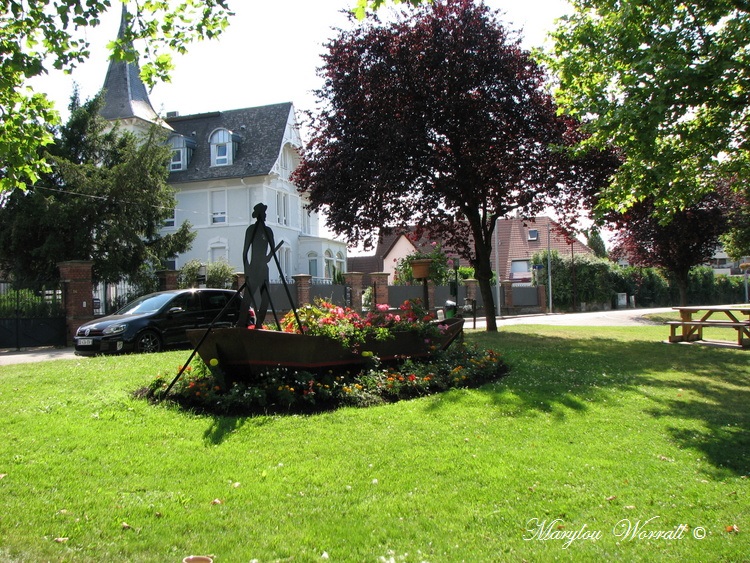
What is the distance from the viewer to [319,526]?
151 inches

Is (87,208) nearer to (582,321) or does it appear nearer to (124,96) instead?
(124,96)

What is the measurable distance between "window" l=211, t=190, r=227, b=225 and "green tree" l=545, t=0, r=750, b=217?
84.4 feet

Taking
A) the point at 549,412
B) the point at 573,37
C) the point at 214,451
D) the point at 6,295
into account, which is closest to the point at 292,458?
the point at 214,451

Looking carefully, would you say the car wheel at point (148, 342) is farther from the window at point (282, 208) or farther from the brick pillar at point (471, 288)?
the brick pillar at point (471, 288)

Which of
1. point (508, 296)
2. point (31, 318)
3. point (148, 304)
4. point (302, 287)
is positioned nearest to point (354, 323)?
point (148, 304)

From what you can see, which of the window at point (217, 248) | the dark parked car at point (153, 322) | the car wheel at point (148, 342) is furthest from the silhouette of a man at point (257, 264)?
the window at point (217, 248)

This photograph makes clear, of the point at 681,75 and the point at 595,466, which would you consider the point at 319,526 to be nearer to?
the point at 595,466

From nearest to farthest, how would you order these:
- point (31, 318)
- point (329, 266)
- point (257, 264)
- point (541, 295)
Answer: point (257, 264) → point (31, 318) → point (329, 266) → point (541, 295)

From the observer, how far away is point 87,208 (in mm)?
22750

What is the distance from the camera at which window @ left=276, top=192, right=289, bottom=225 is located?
36.8m

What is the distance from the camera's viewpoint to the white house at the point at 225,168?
1369 inches

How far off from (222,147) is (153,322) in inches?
954

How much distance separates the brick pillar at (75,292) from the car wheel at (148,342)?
607 cm

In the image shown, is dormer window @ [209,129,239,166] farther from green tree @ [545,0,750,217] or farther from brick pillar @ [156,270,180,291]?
green tree @ [545,0,750,217]
